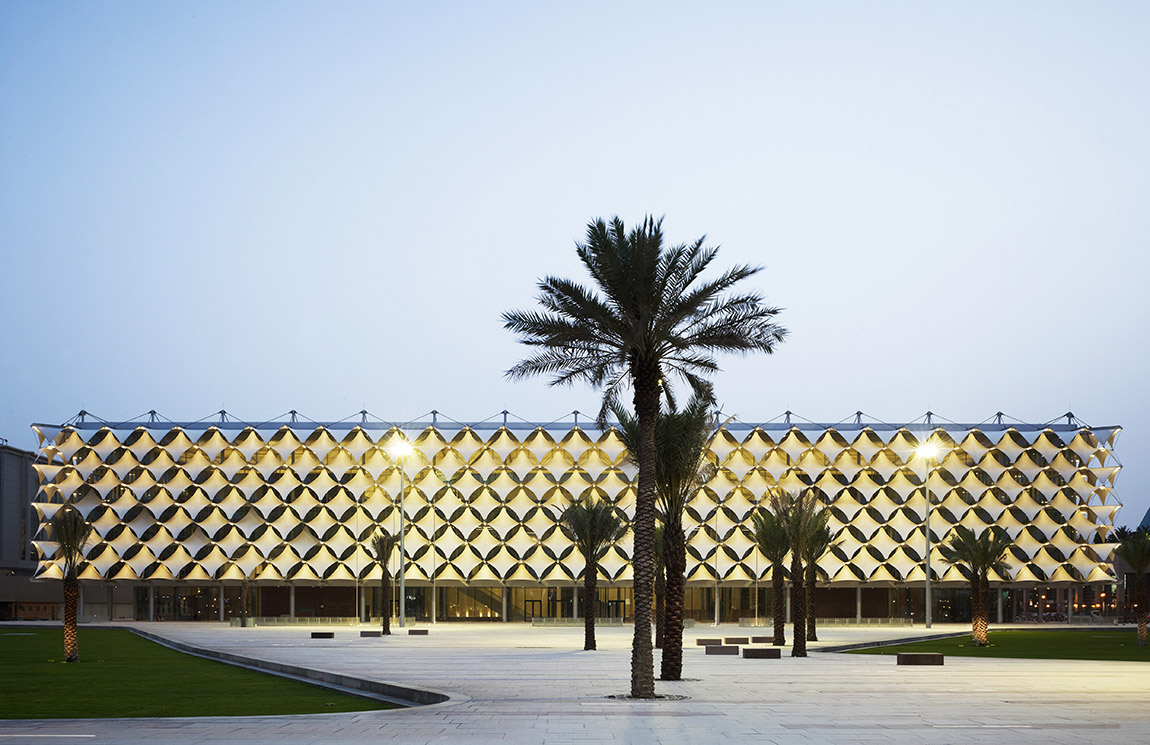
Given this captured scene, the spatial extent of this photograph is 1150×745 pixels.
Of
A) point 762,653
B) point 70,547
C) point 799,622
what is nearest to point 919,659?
point 762,653

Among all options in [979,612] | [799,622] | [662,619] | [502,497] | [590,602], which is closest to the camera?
[799,622]

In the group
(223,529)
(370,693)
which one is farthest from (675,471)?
(223,529)

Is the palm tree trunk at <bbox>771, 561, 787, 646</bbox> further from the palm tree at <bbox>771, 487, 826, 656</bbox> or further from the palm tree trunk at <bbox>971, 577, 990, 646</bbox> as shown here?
the palm tree trunk at <bbox>971, 577, 990, 646</bbox>

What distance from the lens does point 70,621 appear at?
3375 centimetres

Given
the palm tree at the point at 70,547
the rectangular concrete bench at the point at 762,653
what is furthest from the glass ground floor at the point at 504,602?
the palm tree at the point at 70,547

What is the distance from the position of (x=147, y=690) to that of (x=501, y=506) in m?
64.7

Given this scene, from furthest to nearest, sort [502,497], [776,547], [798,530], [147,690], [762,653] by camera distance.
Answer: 1. [502,497]
2. [776,547]
3. [798,530]
4. [762,653]
5. [147,690]

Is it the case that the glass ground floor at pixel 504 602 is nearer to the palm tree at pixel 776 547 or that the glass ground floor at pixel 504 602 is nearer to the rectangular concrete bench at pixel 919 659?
the palm tree at pixel 776 547

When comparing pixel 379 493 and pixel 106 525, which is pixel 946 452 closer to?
pixel 379 493

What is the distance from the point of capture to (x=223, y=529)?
8706 cm

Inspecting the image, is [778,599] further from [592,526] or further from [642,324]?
[642,324]

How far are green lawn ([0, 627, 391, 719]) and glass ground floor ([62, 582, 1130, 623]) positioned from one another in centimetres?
5318

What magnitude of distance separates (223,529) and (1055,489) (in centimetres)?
5814

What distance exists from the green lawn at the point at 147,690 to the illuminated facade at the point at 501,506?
2012 inches
